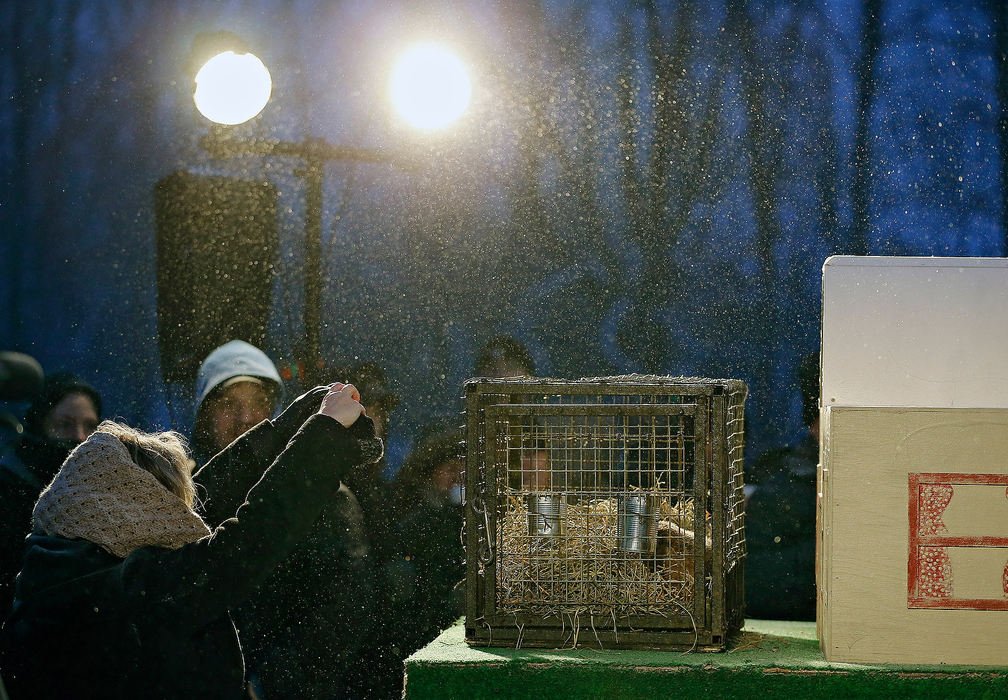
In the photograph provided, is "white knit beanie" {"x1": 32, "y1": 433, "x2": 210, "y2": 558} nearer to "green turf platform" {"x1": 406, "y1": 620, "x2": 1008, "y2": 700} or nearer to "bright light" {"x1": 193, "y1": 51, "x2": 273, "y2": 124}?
"green turf platform" {"x1": 406, "y1": 620, "x2": 1008, "y2": 700}

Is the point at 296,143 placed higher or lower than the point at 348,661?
higher

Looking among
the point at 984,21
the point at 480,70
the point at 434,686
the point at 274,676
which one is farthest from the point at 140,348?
the point at 984,21

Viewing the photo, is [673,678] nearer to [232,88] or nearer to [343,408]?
[343,408]

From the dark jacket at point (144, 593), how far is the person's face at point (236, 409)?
1.70 m

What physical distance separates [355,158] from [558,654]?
2.10 meters

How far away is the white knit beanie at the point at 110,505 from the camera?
2.00 meters

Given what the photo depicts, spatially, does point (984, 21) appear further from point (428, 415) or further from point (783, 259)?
point (428, 415)

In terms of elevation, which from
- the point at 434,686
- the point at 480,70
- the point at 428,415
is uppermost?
the point at 480,70

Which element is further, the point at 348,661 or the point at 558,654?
the point at 348,661

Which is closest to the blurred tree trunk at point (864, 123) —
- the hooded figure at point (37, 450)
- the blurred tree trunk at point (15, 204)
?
the hooded figure at point (37, 450)

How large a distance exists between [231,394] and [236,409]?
0.06m

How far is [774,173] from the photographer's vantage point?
359 cm

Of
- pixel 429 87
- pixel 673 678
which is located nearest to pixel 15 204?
pixel 429 87

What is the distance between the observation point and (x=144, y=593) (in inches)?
76.3
